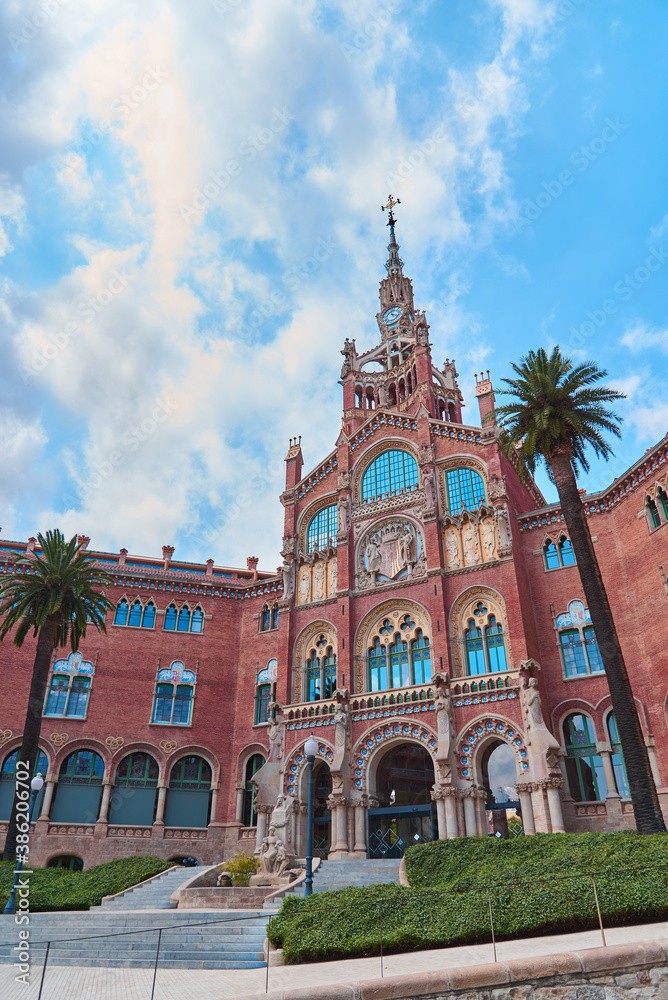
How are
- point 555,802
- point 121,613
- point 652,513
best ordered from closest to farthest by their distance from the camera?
point 555,802 → point 652,513 → point 121,613

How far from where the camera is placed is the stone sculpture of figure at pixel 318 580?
4016 cm

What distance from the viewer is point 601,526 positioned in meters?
35.4

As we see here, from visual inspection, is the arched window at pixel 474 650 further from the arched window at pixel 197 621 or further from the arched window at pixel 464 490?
the arched window at pixel 197 621

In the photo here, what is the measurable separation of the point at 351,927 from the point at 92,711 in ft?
90.0

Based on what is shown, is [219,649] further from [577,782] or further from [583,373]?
[583,373]

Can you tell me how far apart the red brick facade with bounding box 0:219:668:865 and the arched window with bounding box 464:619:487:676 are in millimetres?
319

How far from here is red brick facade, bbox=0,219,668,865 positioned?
31.2 meters

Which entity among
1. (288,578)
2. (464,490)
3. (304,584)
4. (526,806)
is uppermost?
(464,490)

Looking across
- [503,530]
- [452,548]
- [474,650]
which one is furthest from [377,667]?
[503,530]

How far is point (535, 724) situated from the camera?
29.9 meters

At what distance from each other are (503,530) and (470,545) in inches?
79.7

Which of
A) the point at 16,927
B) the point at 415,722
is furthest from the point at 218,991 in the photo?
the point at 415,722

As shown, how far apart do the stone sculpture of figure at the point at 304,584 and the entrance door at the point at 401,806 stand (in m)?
9.24

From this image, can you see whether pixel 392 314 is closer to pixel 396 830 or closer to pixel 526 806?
pixel 396 830
